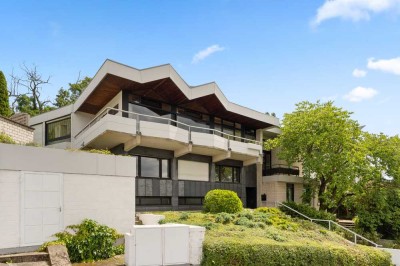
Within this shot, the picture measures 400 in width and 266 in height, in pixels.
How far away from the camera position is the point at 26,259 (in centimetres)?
977

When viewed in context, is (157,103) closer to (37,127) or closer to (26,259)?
(37,127)

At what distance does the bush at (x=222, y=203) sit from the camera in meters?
19.7

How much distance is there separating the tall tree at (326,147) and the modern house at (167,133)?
2.75m

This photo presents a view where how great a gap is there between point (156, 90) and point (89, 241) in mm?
13227

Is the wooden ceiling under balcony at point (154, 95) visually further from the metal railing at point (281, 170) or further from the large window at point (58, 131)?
the metal railing at point (281, 170)

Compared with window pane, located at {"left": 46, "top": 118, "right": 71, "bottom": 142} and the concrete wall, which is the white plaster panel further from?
the concrete wall

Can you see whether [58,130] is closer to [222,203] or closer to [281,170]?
[222,203]

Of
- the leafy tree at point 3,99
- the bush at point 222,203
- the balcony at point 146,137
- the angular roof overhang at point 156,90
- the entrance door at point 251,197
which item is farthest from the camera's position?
the entrance door at point 251,197

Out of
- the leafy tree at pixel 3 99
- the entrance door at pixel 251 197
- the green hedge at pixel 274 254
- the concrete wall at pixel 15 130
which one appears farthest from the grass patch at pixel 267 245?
the leafy tree at pixel 3 99

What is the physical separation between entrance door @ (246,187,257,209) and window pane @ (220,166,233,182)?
3935mm

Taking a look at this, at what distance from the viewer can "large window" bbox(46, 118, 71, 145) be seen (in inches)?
1053

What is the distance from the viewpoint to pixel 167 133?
20.8 m

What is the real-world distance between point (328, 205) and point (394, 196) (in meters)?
4.67

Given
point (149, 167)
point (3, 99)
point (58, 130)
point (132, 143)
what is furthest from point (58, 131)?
point (132, 143)
